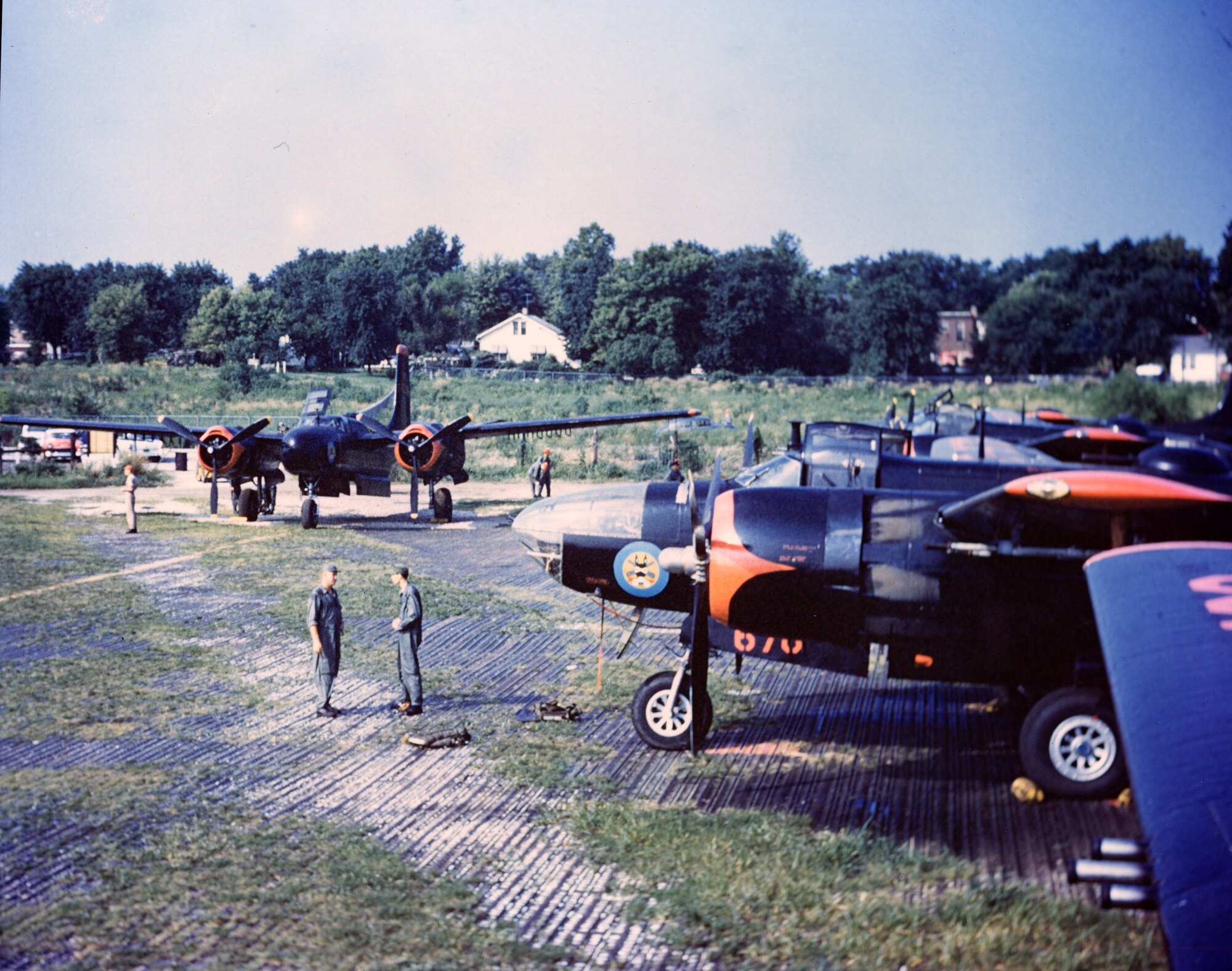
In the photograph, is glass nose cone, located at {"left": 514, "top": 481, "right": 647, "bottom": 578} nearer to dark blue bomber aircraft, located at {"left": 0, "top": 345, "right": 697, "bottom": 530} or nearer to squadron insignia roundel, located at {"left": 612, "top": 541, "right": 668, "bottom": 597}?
squadron insignia roundel, located at {"left": 612, "top": 541, "right": 668, "bottom": 597}

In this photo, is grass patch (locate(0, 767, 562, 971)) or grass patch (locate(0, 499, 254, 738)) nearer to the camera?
grass patch (locate(0, 767, 562, 971))

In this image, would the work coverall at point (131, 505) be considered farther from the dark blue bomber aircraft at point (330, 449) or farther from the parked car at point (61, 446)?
the parked car at point (61, 446)

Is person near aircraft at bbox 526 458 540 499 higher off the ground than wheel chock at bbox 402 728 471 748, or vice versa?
person near aircraft at bbox 526 458 540 499

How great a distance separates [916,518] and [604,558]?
9.97ft

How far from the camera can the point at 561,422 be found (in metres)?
26.8

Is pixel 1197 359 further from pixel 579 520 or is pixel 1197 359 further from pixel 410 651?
pixel 410 651

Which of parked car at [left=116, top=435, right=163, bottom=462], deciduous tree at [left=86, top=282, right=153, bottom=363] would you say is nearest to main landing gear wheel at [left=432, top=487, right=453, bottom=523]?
deciduous tree at [left=86, top=282, right=153, bottom=363]

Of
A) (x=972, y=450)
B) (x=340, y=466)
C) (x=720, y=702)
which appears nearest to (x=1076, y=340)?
(x=972, y=450)

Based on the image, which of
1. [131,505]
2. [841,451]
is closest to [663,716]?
[841,451]

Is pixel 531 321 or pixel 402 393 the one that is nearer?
pixel 402 393

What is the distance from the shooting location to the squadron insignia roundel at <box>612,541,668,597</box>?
971 cm

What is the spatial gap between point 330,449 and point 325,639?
14648mm

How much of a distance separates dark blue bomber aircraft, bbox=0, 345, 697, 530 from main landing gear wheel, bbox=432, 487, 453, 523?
21mm

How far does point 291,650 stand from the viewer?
13.4 meters
